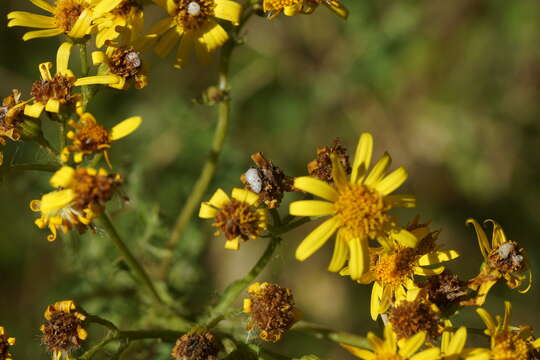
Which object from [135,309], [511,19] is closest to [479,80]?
[511,19]

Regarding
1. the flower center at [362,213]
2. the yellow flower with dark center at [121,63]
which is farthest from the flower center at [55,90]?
the flower center at [362,213]

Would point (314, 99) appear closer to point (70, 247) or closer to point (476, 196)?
point (476, 196)

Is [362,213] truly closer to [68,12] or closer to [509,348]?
[509,348]

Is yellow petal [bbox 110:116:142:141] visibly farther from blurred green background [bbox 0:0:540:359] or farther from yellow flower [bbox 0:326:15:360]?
blurred green background [bbox 0:0:540:359]

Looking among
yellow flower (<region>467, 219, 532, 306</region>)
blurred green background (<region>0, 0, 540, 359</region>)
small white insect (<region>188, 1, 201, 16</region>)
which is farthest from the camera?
blurred green background (<region>0, 0, 540, 359</region>)

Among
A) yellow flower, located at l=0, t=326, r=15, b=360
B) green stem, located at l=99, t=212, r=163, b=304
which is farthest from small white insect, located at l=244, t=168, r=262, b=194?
yellow flower, located at l=0, t=326, r=15, b=360
